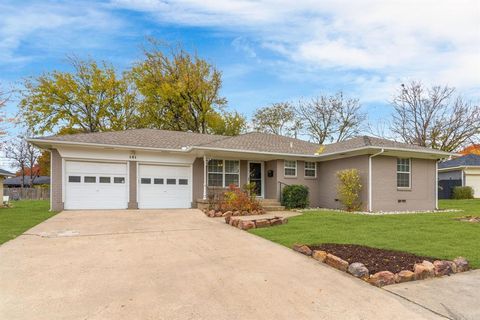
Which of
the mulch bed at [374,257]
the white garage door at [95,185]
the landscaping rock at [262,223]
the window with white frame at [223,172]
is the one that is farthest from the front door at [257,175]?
the mulch bed at [374,257]

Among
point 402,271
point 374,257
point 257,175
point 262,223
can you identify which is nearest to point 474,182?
point 257,175

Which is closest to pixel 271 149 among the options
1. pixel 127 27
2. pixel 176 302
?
pixel 127 27

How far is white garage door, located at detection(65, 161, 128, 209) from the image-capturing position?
13.7 meters

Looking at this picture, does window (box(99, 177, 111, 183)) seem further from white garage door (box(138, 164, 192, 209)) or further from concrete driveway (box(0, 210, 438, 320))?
concrete driveway (box(0, 210, 438, 320))

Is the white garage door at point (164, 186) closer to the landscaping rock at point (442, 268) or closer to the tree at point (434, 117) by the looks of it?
the landscaping rock at point (442, 268)

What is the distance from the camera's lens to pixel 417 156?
15.0m

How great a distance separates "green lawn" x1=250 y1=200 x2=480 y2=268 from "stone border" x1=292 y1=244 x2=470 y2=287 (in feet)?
1.81

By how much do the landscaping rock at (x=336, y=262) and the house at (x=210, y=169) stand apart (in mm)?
8735

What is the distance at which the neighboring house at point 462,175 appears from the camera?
926 inches

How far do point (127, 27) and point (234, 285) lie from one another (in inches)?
476

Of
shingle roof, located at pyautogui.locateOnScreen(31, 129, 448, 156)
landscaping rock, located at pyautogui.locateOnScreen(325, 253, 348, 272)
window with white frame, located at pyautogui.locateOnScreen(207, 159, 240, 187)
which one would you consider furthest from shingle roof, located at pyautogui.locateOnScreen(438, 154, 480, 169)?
landscaping rock, located at pyautogui.locateOnScreen(325, 253, 348, 272)

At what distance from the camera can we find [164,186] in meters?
15.2

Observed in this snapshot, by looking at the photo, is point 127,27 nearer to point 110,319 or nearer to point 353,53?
point 353,53

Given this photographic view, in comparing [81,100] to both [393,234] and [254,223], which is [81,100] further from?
[393,234]
